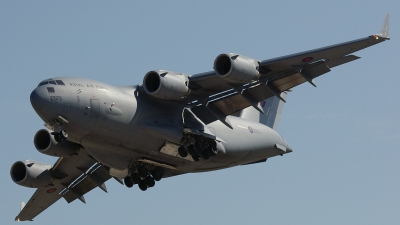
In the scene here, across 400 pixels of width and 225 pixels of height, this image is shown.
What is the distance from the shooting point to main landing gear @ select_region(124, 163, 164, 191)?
28.4 meters

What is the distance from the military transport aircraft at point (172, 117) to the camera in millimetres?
24938

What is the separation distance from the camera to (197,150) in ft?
88.7

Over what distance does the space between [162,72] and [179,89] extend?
29.4 inches

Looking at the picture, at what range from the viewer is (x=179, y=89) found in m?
25.5

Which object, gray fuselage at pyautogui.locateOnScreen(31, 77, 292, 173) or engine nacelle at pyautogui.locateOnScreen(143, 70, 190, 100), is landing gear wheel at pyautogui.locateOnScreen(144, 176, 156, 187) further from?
engine nacelle at pyautogui.locateOnScreen(143, 70, 190, 100)

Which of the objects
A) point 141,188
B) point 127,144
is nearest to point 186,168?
point 141,188

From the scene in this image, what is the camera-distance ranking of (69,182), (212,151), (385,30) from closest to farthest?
(385,30) < (212,151) < (69,182)

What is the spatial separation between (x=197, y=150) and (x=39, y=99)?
5.54m

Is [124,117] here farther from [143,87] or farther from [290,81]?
[290,81]

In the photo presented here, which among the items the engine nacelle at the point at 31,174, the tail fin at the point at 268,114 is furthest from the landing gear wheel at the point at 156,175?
the engine nacelle at the point at 31,174

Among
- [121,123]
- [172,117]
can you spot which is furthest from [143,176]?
[121,123]

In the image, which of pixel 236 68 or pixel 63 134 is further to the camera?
pixel 63 134

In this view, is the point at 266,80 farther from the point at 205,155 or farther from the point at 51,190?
the point at 51,190

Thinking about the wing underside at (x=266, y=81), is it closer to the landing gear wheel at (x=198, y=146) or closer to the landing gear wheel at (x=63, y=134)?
the landing gear wheel at (x=198, y=146)
